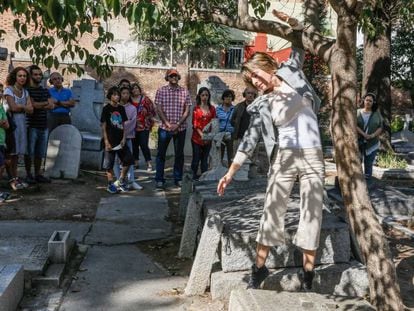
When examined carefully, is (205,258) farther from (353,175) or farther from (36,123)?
(36,123)

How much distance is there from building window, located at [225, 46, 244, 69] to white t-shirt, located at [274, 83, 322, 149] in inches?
1007

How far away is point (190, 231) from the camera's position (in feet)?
17.5

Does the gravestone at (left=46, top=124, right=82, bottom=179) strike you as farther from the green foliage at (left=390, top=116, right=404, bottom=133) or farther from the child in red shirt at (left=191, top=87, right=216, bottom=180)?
the green foliage at (left=390, top=116, right=404, bottom=133)

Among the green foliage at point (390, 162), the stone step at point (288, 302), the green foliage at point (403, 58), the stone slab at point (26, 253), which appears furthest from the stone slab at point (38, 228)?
the green foliage at point (403, 58)

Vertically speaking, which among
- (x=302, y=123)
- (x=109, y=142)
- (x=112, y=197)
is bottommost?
(x=112, y=197)

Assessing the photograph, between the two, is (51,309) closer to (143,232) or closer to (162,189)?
(143,232)

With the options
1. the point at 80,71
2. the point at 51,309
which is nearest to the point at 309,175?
the point at 51,309

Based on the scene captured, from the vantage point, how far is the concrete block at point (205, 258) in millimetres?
4367

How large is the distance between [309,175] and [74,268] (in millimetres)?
2454

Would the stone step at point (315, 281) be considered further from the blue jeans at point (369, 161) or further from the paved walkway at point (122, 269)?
the blue jeans at point (369, 161)

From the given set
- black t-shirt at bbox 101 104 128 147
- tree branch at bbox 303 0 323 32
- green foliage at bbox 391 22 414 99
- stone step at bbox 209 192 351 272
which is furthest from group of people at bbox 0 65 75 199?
green foliage at bbox 391 22 414 99

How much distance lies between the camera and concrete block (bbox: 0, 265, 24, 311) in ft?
12.2

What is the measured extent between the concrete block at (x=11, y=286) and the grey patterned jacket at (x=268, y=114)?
1880 mm

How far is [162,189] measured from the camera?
8.89 metres
